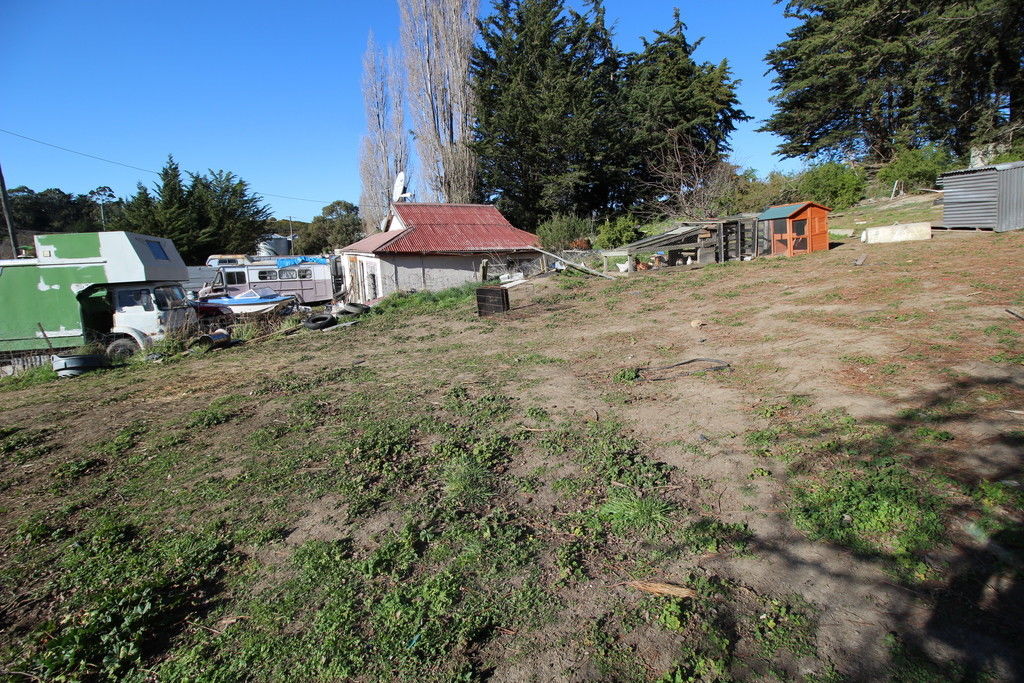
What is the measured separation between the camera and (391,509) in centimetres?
421

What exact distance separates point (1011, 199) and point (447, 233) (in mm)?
19615

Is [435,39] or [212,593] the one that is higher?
[435,39]

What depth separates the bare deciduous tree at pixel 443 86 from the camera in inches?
1414

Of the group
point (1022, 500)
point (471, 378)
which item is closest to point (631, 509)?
point (1022, 500)

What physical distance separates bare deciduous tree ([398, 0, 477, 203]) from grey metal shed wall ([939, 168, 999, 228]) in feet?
87.9

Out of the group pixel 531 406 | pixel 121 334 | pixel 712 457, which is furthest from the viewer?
pixel 121 334

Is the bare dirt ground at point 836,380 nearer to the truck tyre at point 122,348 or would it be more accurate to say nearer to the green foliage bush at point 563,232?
the truck tyre at point 122,348

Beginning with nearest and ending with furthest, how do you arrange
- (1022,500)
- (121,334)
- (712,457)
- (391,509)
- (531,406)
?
(1022,500) < (391,509) < (712,457) < (531,406) < (121,334)

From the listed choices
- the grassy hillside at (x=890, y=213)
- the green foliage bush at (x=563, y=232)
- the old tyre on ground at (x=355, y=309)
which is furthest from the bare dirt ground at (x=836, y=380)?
the green foliage bush at (x=563, y=232)

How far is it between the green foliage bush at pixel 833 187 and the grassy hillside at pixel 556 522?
70.6 ft

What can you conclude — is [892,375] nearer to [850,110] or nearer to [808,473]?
[808,473]

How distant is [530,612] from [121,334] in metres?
15.3

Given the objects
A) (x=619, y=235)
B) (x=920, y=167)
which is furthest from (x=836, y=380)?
(x=920, y=167)

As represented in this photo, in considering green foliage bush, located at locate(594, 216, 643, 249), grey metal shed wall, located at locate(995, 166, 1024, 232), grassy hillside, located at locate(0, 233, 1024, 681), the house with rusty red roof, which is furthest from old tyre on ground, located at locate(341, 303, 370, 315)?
grey metal shed wall, located at locate(995, 166, 1024, 232)
